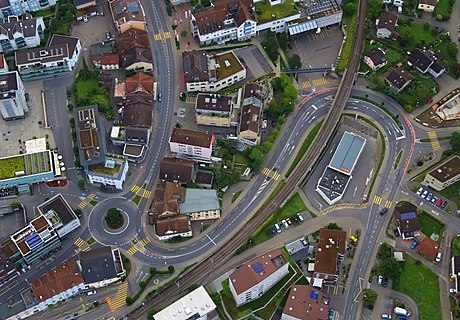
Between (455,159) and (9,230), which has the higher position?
(455,159)

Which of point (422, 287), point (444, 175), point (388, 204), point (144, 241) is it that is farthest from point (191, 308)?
point (444, 175)

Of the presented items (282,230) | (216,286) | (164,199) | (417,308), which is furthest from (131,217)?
(417,308)

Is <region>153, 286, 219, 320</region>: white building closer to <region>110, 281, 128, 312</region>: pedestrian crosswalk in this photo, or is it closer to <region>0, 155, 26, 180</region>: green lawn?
<region>110, 281, 128, 312</region>: pedestrian crosswalk

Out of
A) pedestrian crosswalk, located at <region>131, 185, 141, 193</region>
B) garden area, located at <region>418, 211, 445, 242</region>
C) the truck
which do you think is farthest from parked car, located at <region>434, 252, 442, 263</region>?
pedestrian crosswalk, located at <region>131, 185, 141, 193</region>

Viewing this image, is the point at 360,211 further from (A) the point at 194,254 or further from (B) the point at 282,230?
(A) the point at 194,254

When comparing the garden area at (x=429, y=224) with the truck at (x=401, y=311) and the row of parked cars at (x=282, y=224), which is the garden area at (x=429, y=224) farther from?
the row of parked cars at (x=282, y=224)

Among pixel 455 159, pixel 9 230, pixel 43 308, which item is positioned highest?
pixel 455 159
